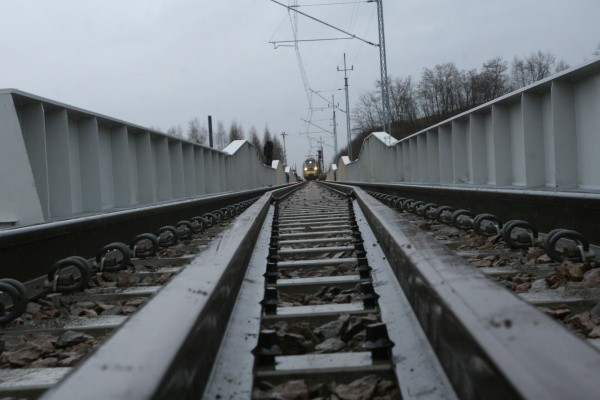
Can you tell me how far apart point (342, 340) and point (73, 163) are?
19.9 feet

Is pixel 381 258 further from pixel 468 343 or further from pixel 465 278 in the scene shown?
pixel 468 343

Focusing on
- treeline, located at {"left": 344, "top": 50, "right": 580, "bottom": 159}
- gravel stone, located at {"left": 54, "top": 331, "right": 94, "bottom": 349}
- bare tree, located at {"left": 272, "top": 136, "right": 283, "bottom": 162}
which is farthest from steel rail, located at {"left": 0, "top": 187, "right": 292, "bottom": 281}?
bare tree, located at {"left": 272, "top": 136, "right": 283, "bottom": 162}

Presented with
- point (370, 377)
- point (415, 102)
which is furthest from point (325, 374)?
point (415, 102)

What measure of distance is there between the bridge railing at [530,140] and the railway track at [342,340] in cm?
367

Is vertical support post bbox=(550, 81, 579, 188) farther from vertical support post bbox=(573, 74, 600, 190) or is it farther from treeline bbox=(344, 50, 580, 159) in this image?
treeline bbox=(344, 50, 580, 159)

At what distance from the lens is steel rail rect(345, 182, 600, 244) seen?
172 inches

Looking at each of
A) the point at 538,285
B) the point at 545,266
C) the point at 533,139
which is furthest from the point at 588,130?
the point at 538,285

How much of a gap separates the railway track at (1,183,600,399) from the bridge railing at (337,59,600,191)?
367 centimetres

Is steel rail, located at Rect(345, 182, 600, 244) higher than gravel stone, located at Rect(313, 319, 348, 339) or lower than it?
higher

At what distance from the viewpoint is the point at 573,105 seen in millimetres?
6938

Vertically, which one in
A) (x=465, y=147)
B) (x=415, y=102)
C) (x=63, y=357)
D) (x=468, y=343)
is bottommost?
(x=63, y=357)

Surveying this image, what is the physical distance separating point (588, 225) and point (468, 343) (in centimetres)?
330

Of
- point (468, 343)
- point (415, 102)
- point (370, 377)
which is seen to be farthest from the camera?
point (415, 102)

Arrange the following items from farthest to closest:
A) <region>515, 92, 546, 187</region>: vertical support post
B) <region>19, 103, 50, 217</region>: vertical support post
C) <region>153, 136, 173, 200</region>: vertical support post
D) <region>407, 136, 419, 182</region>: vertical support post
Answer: <region>407, 136, 419, 182</region>: vertical support post
<region>153, 136, 173, 200</region>: vertical support post
<region>515, 92, 546, 187</region>: vertical support post
<region>19, 103, 50, 217</region>: vertical support post
